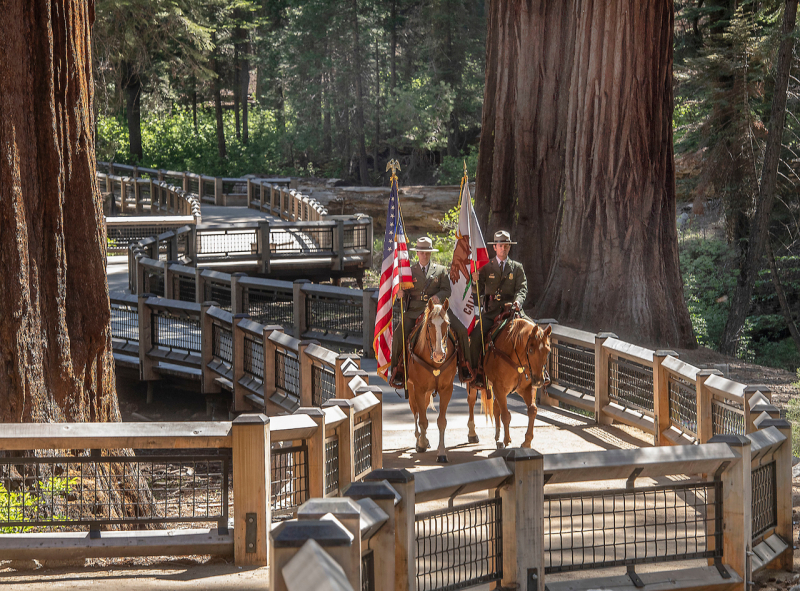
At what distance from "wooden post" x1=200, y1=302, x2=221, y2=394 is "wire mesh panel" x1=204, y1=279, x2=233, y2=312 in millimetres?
4374

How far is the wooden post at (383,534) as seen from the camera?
5039mm

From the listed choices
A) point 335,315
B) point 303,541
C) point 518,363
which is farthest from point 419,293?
point 303,541

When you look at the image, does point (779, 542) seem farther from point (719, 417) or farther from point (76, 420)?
point (76, 420)

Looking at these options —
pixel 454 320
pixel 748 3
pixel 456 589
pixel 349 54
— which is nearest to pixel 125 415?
pixel 454 320

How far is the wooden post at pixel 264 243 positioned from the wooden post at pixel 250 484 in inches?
796

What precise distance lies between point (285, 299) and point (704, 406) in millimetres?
11787

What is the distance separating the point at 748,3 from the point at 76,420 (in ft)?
94.7

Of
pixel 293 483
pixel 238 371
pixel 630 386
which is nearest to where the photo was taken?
pixel 293 483

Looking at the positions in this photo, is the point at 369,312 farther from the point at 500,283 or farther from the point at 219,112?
the point at 219,112

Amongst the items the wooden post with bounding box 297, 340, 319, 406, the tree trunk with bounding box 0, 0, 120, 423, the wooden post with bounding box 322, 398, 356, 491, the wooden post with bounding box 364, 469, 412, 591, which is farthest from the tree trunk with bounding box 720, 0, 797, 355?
the wooden post with bounding box 364, 469, 412, 591

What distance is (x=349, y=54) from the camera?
183ft

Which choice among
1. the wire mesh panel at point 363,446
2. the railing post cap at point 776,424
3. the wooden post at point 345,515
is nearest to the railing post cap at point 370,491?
the wooden post at point 345,515

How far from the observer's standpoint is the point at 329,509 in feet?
14.2

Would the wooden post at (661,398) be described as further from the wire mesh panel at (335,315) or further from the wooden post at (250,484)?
the wire mesh panel at (335,315)
